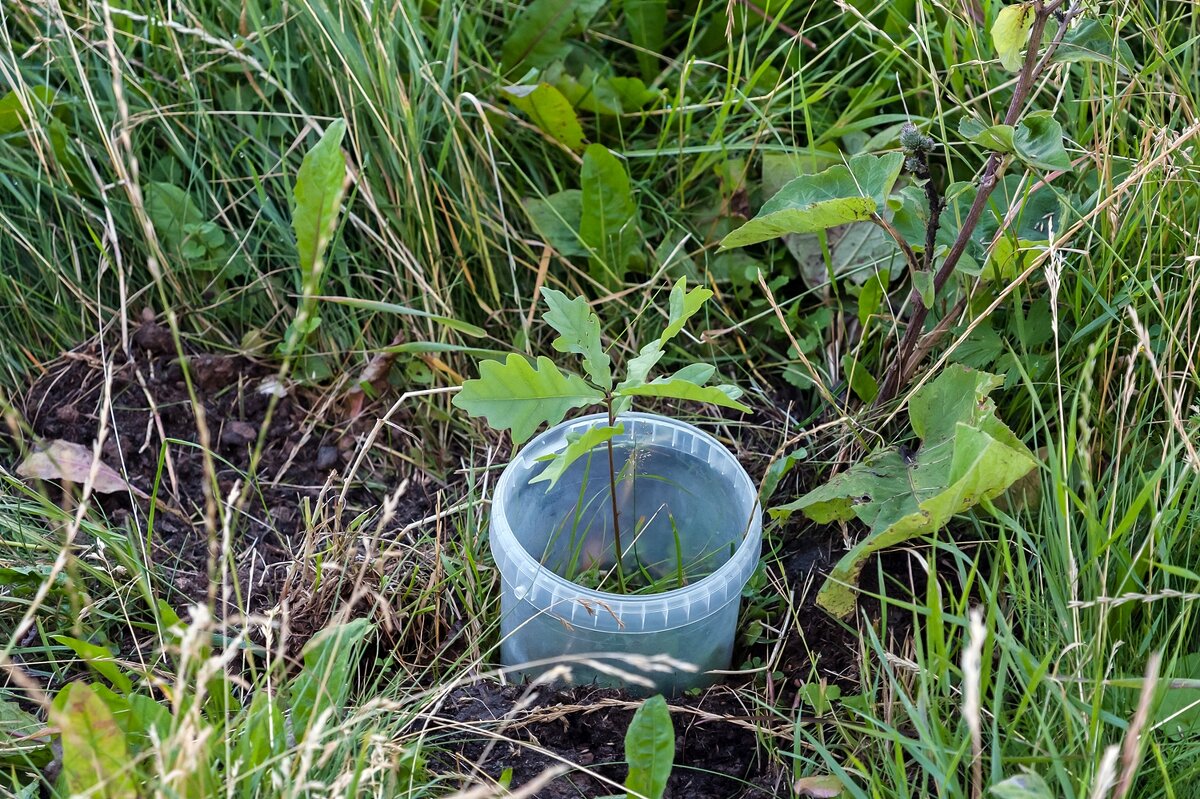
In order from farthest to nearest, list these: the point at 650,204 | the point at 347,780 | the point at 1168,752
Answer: the point at 650,204, the point at 1168,752, the point at 347,780

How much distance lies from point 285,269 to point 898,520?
1.25 metres

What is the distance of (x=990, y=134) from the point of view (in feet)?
4.50

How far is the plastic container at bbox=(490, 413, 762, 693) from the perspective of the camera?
1.44 metres

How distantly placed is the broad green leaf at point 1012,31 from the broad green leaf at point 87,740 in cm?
138

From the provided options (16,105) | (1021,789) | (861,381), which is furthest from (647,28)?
(1021,789)

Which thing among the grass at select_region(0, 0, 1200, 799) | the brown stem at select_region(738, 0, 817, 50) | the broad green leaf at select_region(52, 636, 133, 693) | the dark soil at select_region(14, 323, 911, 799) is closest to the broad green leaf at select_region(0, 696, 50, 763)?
the grass at select_region(0, 0, 1200, 799)

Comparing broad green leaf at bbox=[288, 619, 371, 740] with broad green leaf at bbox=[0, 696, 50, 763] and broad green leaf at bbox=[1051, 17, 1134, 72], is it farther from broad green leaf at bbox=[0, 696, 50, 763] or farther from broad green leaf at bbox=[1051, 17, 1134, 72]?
broad green leaf at bbox=[1051, 17, 1134, 72]

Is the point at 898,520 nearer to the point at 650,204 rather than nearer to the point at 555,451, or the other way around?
the point at 555,451

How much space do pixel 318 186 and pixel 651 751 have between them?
42.6 inches

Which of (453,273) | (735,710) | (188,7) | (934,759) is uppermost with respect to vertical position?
(188,7)

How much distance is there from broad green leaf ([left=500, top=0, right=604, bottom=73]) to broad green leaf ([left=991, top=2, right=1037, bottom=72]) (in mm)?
969

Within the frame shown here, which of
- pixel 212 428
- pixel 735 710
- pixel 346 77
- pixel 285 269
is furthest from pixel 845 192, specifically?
pixel 212 428

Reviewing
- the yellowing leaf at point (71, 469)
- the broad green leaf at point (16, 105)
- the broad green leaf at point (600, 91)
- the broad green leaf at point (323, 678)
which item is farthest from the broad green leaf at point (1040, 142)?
the broad green leaf at point (16, 105)

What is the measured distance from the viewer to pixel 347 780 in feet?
3.47
